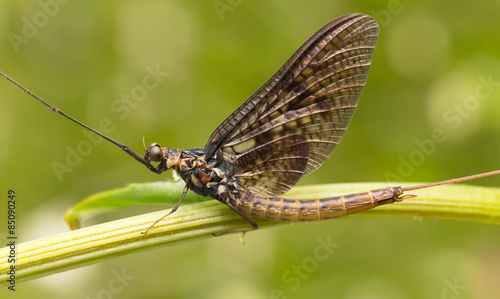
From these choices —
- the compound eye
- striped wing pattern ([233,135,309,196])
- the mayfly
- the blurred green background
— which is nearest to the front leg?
the mayfly

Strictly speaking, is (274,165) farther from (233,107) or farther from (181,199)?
(233,107)

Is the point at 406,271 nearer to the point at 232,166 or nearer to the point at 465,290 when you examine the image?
the point at 465,290

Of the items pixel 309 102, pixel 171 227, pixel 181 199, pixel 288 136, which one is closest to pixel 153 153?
pixel 181 199

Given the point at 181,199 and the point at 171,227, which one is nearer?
the point at 171,227

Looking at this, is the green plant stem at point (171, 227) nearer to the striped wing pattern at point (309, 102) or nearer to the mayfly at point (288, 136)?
Answer: the mayfly at point (288, 136)

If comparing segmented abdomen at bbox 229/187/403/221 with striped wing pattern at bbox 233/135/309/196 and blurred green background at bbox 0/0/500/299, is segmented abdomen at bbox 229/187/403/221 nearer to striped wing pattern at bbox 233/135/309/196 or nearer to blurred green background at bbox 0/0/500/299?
striped wing pattern at bbox 233/135/309/196

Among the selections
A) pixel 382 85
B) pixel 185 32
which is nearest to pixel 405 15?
pixel 382 85
